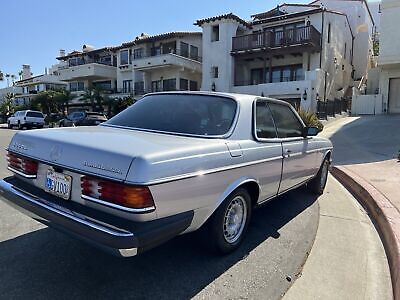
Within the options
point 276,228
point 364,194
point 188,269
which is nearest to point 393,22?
point 364,194

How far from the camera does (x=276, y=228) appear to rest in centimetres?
418

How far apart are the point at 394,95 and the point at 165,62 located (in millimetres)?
18136

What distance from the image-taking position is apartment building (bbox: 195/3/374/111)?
2217 centimetres

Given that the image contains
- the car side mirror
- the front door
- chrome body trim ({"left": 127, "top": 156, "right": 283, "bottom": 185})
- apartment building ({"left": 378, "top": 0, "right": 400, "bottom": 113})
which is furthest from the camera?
apartment building ({"left": 378, "top": 0, "right": 400, "bottom": 113})

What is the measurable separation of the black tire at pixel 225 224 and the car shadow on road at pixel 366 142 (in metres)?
5.89

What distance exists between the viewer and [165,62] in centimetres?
2927

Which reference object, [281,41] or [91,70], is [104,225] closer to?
[281,41]

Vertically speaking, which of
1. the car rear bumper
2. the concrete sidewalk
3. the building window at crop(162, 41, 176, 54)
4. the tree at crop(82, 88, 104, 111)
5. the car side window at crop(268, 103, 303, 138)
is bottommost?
the concrete sidewalk

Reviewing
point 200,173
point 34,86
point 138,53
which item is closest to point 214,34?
point 138,53

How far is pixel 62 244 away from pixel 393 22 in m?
22.4

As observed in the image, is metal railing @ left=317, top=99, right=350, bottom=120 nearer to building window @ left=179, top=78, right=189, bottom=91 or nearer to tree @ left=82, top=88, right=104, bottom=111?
building window @ left=179, top=78, right=189, bottom=91

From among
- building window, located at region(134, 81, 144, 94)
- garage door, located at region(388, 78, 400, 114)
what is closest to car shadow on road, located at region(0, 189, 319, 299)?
garage door, located at region(388, 78, 400, 114)

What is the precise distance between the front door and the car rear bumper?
1930 mm

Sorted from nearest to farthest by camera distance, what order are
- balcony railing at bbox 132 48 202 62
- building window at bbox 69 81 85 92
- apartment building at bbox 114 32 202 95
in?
apartment building at bbox 114 32 202 95
balcony railing at bbox 132 48 202 62
building window at bbox 69 81 85 92
